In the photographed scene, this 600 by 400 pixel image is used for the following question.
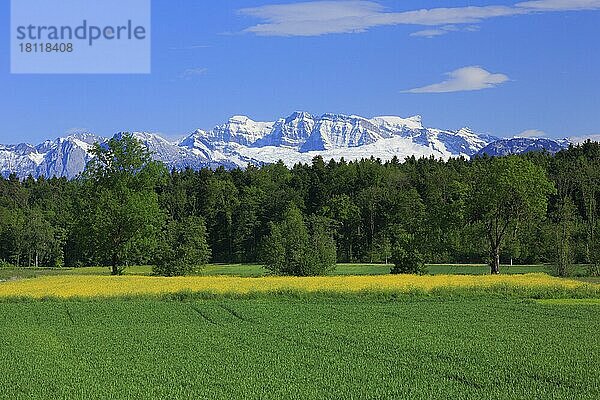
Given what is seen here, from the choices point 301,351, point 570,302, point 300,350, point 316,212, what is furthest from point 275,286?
point 316,212

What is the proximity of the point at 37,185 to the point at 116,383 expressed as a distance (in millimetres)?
148084

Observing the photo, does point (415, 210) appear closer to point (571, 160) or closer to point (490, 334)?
point (571, 160)

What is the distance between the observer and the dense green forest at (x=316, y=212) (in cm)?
6788

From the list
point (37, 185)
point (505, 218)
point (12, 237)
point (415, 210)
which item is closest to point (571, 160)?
point (415, 210)

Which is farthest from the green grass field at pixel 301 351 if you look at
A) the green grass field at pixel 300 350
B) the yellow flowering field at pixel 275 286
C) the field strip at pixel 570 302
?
the yellow flowering field at pixel 275 286

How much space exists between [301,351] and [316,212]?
107m

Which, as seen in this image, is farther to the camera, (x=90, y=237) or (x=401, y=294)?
(x=90, y=237)

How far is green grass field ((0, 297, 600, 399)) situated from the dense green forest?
28577mm

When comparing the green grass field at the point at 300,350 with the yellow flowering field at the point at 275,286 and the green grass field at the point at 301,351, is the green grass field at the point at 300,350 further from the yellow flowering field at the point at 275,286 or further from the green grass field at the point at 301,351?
the yellow flowering field at the point at 275,286

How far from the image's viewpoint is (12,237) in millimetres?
120688

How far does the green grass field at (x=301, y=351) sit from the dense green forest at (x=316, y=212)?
28577 mm

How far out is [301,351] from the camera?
24797 millimetres

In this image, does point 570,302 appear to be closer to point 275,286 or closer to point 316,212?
point 275,286

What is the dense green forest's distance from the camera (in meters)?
67.9
